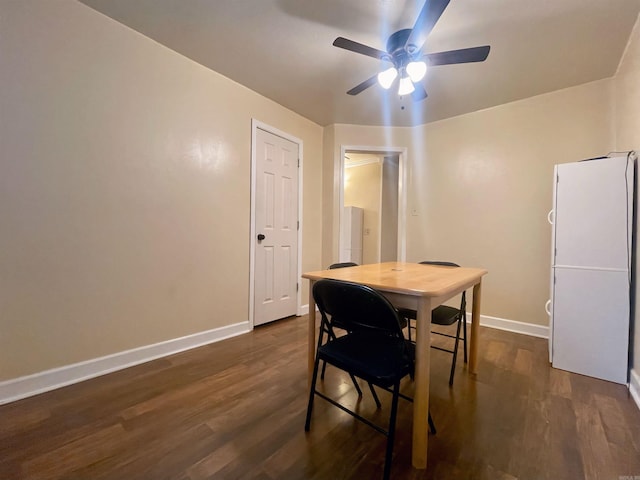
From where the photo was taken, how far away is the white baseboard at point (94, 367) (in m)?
1.67

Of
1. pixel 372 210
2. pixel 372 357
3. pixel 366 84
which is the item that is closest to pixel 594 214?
pixel 366 84

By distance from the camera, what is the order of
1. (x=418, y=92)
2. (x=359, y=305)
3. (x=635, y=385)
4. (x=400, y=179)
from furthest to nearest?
(x=400, y=179), (x=418, y=92), (x=635, y=385), (x=359, y=305)

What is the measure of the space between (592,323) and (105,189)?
11.9ft

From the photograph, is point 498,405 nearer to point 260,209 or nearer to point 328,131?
point 260,209

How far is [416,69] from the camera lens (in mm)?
1790

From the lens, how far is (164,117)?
7.41 ft

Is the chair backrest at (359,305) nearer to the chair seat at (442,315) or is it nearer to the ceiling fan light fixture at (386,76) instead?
the chair seat at (442,315)

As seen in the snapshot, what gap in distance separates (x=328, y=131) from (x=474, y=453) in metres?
3.51

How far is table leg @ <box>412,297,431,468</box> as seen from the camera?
48.0 inches

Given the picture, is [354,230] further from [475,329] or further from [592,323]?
[592,323]

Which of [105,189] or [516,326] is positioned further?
[516,326]

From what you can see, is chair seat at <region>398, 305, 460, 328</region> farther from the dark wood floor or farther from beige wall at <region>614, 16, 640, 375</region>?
beige wall at <region>614, 16, 640, 375</region>

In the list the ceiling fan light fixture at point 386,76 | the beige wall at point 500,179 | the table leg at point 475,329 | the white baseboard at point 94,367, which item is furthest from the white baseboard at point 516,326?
the white baseboard at point 94,367

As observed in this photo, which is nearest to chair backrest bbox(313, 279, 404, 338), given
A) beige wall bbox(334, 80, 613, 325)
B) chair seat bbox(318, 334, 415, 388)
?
chair seat bbox(318, 334, 415, 388)
